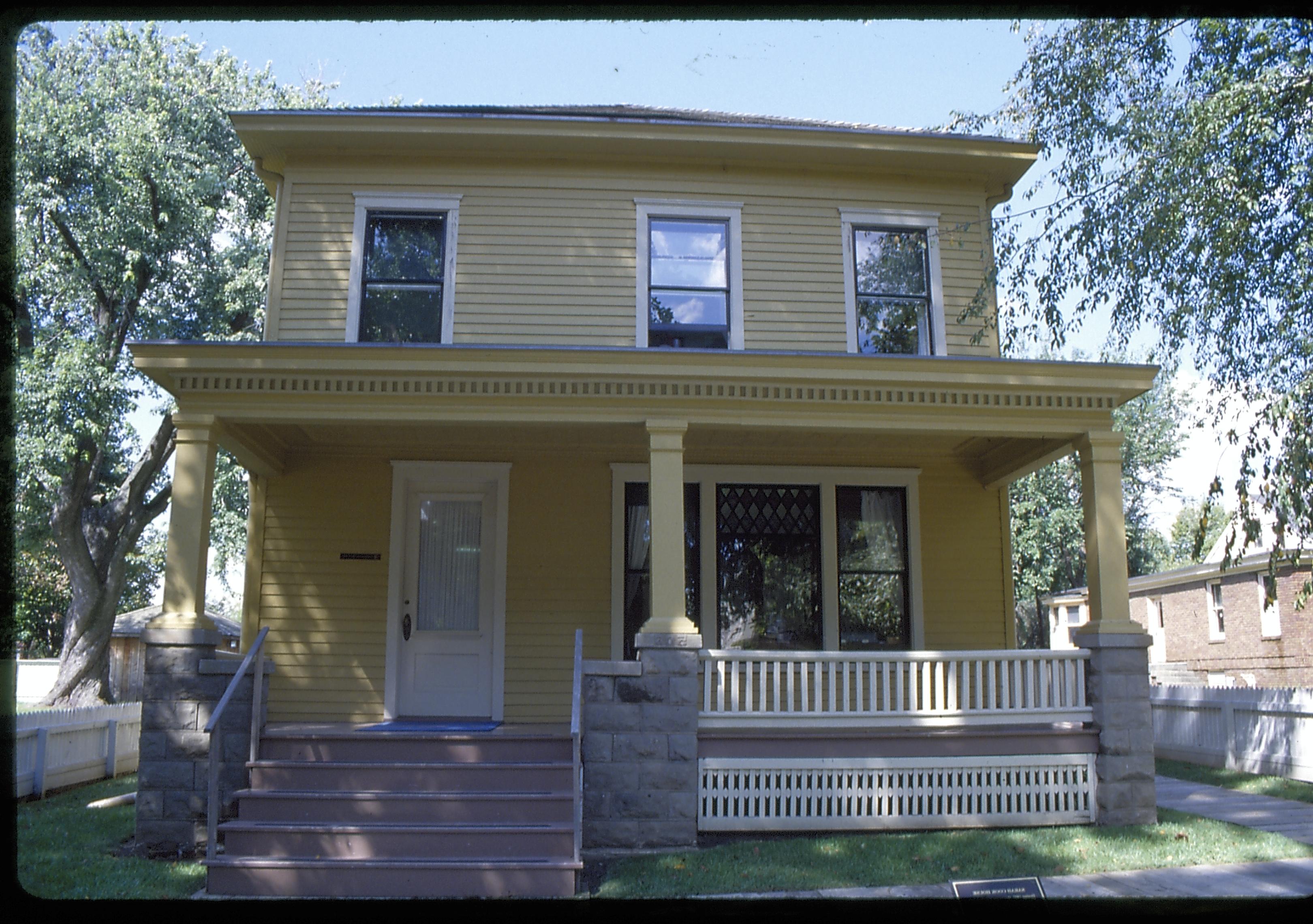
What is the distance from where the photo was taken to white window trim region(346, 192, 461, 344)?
9781mm

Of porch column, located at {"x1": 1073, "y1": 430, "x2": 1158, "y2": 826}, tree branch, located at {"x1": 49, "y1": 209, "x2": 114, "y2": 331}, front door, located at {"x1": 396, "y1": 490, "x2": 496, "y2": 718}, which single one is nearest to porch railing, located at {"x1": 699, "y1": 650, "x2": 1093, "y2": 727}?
porch column, located at {"x1": 1073, "y1": 430, "x2": 1158, "y2": 826}

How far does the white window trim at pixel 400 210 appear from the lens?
9781mm

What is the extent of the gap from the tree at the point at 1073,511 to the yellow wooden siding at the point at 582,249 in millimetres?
15355

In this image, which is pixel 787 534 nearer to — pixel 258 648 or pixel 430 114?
pixel 258 648

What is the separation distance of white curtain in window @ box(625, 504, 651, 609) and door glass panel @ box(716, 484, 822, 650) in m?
0.73

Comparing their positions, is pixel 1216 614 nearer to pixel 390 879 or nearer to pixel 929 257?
pixel 929 257

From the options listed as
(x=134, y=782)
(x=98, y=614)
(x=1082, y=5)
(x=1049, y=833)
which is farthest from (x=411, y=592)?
(x=98, y=614)

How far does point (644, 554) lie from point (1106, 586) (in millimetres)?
4233

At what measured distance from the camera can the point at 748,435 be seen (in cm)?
955

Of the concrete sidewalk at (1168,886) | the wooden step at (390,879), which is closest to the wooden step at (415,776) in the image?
the wooden step at (390,879)

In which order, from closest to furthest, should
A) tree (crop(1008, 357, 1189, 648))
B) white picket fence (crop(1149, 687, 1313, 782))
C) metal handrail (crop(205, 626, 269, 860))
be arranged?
metal handrail (crop(205, 626, 269, 860)), white picket fence (crop(1149, 687, 1313, 782)), tree (crop(1008, 357, 1189, 648))

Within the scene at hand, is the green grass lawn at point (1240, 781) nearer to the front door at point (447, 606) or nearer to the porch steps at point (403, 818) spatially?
the porch steps at point (403, 818)

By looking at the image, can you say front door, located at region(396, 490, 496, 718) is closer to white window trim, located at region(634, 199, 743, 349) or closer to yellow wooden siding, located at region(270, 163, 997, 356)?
yellow wooden siding, located at region(270, 163, 997, 356)

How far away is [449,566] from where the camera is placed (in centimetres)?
964
